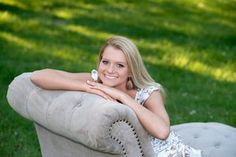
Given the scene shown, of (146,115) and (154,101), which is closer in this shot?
(146,115)

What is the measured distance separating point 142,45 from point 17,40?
1930mm

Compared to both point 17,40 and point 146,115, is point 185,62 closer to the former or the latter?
point 17,40

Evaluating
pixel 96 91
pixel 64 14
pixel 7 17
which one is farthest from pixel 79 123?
pixel 64 14

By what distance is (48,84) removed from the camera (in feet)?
12.4

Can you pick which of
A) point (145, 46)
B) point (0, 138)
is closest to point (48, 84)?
point (0, 138)

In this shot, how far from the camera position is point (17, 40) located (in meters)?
10.0

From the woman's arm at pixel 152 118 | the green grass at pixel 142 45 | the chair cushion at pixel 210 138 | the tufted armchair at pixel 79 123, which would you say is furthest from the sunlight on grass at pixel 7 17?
the woman's arm at pixel 152 118

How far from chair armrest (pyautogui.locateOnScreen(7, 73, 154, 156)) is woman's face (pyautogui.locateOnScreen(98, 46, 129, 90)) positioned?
0.32 metres

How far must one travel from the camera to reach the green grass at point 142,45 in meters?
7.21

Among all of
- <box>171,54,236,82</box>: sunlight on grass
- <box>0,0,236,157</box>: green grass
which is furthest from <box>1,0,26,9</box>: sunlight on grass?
<box>171,54,236,82</box>: sunlight on grass

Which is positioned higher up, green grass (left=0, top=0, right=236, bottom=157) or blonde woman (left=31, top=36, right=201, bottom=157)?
blonde woman (left=31, top=36, right=201, bottom=157)

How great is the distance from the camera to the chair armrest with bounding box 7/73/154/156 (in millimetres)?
3239

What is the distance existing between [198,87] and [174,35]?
10.0 feet

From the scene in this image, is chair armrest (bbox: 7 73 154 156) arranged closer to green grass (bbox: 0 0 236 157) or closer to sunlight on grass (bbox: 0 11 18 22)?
green grass (bbox: 0 0 236 157)
